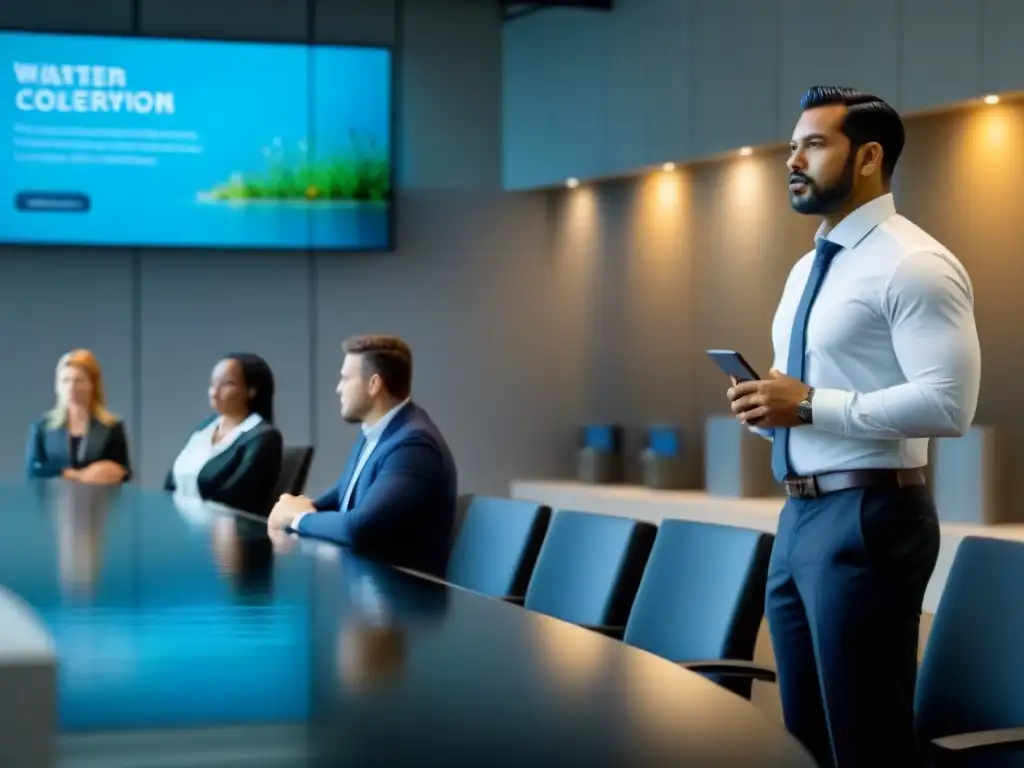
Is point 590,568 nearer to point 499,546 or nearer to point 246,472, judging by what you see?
point 499,546

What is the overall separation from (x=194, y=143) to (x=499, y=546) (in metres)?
5.64

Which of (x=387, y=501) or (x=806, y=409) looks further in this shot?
(x=387, y=501)

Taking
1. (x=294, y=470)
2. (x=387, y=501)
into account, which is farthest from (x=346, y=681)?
(x=294, y=470)

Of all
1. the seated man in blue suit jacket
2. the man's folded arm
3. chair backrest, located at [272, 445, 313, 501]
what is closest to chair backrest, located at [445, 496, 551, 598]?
the seated man in blue suit jacket

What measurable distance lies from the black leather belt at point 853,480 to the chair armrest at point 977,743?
495mm

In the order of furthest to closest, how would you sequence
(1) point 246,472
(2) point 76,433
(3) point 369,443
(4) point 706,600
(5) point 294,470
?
(2) point 76,433, (5) point 294,470, (1) point 246,472, (3) point 369,443, (4) point 706,600

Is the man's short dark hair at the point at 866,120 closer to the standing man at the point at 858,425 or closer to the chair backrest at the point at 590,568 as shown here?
the standing man at the point at 858,425

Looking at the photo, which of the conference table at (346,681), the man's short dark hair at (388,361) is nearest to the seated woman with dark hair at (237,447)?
the man's short dark hair at (388,361)

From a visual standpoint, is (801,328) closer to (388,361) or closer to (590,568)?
(590,568)

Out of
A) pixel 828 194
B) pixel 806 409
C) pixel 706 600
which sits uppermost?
pixel 828 194

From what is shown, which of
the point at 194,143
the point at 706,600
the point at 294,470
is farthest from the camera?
the point at 194,143

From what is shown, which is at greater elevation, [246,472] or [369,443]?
[369,443]

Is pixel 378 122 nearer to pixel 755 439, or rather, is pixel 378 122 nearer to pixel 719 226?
pixel 719 226

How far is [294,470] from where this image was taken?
20.3 feet
